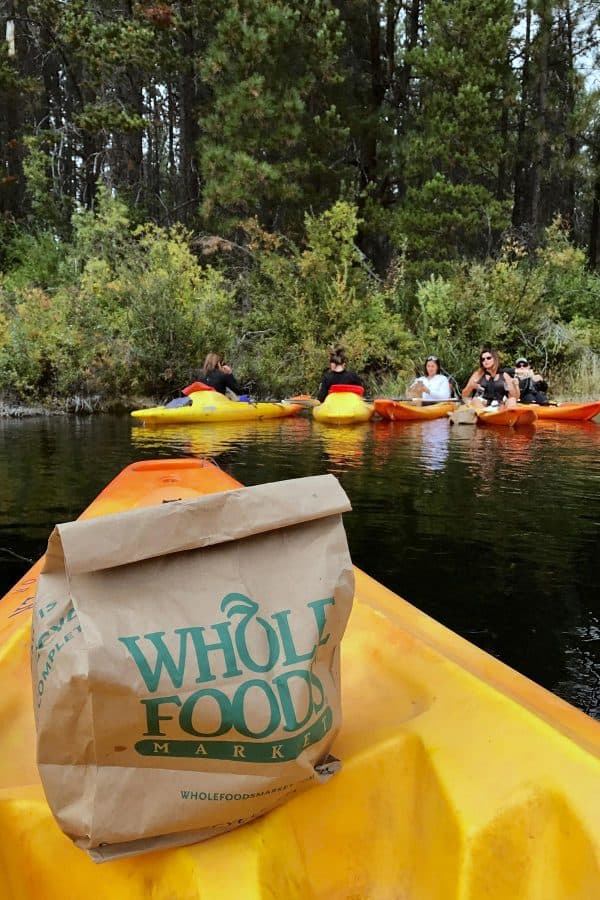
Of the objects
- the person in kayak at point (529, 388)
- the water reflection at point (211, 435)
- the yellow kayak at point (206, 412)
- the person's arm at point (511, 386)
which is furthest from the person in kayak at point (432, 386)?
the yellow kayak at point (206, 412)

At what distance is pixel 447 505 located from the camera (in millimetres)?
5379

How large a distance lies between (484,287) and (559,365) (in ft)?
7.25

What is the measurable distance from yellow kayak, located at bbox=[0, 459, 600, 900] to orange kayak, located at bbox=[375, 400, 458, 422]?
9.26 m

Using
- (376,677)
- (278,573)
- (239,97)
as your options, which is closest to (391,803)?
(376,677)

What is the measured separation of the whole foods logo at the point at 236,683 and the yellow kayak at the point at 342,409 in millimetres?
9585

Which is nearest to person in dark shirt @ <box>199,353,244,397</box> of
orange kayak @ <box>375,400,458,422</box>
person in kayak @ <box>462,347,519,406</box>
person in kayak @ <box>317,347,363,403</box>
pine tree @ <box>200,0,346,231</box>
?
person in kayak @ <box>317,347,363,403</box>

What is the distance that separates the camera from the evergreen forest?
1478 cm

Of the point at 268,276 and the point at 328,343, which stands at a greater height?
the point at 268,276

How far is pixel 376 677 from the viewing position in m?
1.74

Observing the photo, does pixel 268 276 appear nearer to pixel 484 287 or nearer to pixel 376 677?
pixel 484 287

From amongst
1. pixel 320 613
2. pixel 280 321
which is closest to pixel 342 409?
pixel 280 321

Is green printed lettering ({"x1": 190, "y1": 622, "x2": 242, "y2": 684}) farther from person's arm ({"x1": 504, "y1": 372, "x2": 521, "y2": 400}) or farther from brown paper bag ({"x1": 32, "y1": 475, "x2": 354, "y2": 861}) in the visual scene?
person's arm ({"x1": 504, "y1": 372, "x2": 521, "y2": 400})

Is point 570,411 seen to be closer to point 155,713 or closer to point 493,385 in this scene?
point 493,385

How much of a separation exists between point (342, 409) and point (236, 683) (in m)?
9.66
